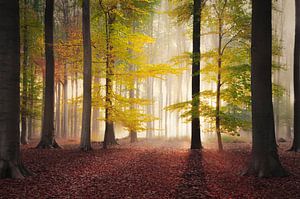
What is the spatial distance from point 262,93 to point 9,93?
788 cm

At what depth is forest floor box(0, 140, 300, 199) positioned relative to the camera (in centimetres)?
742

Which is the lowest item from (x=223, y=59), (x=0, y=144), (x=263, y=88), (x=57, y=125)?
(x=57, y=125)

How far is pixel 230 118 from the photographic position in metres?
15.2

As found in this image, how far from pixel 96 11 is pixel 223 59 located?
8.65 meters

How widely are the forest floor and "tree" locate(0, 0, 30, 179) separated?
635mm

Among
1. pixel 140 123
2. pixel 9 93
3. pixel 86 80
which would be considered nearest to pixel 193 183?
pixel 9 93

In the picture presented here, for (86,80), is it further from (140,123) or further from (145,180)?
(145,180)

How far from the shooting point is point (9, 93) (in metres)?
8.96

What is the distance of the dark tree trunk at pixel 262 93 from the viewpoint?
29.9ft

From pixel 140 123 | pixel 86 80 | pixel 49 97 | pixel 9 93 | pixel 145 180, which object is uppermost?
pixel 86 80

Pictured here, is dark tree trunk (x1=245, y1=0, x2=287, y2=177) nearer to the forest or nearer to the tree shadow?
the forest

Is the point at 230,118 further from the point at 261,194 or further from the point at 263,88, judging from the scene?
the point at 261,194

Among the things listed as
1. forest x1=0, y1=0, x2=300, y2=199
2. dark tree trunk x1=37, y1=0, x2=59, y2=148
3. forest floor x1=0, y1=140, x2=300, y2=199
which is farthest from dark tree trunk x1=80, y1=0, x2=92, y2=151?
forest floor x1=0, y1=140, x2=300, y2=199

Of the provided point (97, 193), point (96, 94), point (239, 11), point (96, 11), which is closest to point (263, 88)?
point (97, 193)
